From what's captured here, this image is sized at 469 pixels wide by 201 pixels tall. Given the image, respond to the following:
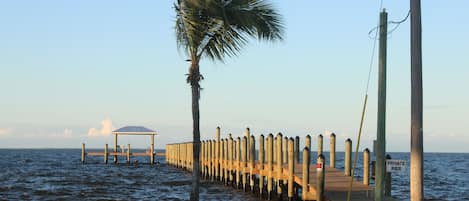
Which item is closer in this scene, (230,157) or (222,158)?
(230,157)

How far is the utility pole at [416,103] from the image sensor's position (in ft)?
40.7

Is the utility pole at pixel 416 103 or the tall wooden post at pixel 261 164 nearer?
the utility pole at pixel 416 103

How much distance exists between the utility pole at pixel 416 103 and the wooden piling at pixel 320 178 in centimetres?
643

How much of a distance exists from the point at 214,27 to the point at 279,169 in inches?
255

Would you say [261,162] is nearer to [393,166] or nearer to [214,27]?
[214,27]

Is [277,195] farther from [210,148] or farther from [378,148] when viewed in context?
[210,148]

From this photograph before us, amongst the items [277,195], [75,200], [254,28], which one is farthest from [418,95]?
[75,200]

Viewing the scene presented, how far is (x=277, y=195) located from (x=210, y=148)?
14.3 m

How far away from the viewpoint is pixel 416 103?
12.4 metres

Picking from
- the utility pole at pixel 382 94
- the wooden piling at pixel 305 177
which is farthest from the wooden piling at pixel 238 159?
the utility pole at pixel 382 94

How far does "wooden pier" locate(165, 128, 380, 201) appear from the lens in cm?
2014

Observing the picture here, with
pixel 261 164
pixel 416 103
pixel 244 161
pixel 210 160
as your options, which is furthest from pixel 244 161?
pixel 416 103

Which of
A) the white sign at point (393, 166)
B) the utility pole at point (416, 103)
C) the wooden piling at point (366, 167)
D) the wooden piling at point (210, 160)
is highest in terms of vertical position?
the utility pole at point (416, 103)

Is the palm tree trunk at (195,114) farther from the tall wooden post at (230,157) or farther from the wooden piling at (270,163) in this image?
the tall wooden post at (230,157)
